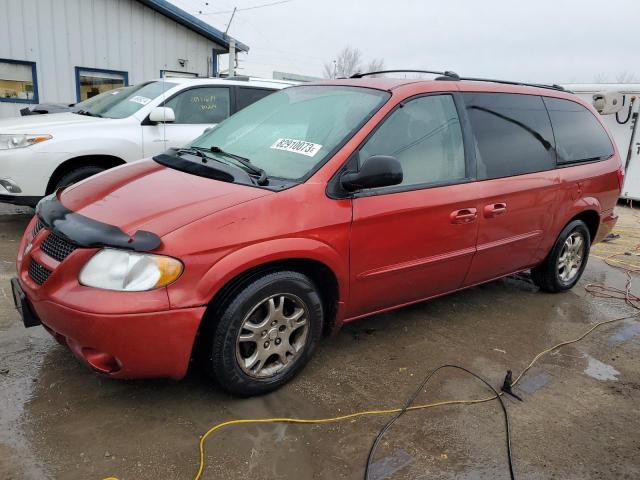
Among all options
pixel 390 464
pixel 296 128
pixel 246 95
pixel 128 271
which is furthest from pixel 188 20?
pixel 390 464

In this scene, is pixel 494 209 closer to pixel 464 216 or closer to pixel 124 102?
pixel 464 216

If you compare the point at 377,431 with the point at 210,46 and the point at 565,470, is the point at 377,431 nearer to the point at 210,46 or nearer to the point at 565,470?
the point at 565,470

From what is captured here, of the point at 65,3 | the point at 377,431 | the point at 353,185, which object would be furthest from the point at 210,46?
the point at 377,431

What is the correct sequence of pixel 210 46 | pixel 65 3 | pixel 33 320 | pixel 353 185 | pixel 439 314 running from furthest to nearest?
pixel 210 46, pixel 65 3, pixel 439 314, pixel 353 185, pixel 33 320

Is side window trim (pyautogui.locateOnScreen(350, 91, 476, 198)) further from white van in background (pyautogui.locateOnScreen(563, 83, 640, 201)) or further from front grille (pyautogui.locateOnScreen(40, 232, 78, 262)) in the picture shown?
white van in background (pyautogui.locateOnScreen(563, 83, 640, 201))

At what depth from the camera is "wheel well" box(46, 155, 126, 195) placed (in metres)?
5.09

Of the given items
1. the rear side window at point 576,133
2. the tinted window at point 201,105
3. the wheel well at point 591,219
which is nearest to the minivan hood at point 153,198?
the rear side window at point 576,133

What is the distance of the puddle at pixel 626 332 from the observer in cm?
393

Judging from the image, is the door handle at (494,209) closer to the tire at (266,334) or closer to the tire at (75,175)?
the tire at (266,334)

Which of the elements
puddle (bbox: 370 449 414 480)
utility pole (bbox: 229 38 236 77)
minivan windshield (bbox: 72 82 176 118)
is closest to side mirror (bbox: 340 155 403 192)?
puddle (bbox: 370 449 414 480)

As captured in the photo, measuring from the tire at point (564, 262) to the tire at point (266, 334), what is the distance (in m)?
2.68

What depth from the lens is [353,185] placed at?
2812mm

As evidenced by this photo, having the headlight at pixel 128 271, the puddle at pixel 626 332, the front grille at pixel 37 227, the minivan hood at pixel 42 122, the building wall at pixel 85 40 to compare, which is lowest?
the puddle at pixel 626 332

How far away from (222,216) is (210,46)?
11.0 metres
